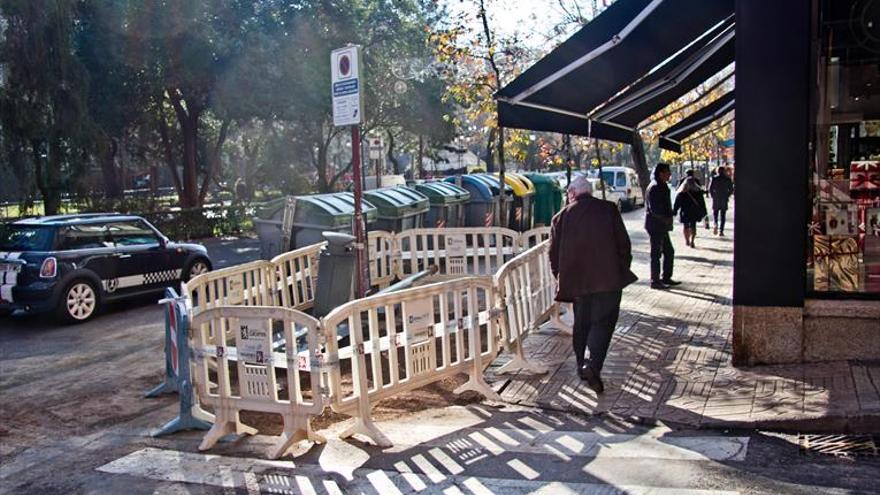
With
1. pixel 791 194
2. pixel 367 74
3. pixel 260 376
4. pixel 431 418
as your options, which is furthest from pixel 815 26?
pixel 367 74

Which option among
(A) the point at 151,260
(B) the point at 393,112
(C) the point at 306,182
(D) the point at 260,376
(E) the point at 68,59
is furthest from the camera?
Answer: (C) the point at 306,182

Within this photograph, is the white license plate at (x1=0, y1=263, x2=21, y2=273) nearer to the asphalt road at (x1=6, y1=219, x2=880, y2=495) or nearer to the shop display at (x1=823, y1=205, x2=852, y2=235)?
the asphalt road at (x1=6, y1=219, x2=880, y2=495)

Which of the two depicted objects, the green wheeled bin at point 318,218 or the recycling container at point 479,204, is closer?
the green wheeled bin at point 318,218

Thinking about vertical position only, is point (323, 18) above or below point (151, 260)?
above

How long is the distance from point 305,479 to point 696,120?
37.6 feet

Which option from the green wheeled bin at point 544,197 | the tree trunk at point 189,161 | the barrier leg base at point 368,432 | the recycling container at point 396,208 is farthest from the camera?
the tree trunk at point 189,161

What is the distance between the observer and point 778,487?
4.50 m

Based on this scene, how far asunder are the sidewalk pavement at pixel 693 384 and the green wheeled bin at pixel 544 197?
1241 centimetres

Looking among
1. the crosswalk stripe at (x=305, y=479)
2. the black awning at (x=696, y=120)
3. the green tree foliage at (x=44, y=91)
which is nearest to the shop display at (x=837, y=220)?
the crosswalk stripe at (x=305, y=479)

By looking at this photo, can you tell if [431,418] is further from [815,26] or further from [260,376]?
[815,26]

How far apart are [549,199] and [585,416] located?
1657 centimetres

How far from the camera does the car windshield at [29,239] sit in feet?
36.0

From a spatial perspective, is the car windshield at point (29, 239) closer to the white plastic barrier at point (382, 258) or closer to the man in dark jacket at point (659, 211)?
the white plastic barrier at point (382, 258)

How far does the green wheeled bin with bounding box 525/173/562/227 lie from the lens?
21.9 meters
